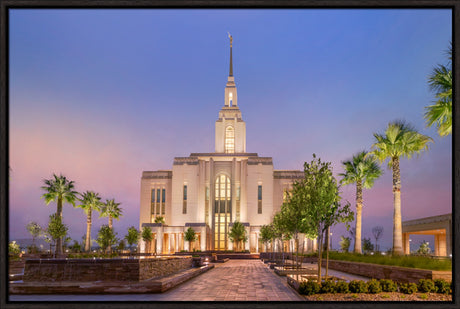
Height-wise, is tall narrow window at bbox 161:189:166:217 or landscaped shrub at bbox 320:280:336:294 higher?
tall narrow window at bbox 161:189:166:217

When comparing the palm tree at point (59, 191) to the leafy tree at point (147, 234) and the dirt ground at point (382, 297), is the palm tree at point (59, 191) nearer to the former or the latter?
the leafy tree at point (147, 234)

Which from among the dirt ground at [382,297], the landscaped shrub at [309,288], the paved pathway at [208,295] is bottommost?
the paved pathway at [208,295]

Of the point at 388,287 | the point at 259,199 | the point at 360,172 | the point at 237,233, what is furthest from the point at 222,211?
the point at 388,287

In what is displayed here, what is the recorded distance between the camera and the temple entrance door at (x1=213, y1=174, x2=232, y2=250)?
84.2 metres

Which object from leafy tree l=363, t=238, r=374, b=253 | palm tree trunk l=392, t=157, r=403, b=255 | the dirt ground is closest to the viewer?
the dirt ground

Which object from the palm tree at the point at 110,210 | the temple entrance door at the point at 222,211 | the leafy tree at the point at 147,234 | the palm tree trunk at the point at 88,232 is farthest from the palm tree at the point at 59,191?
the temple entrance door at the point at 222,211

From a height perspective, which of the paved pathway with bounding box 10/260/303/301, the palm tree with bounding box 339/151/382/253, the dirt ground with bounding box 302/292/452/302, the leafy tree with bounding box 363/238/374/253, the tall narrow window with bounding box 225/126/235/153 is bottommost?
the leafy tree with bounding box 363/238/374/253

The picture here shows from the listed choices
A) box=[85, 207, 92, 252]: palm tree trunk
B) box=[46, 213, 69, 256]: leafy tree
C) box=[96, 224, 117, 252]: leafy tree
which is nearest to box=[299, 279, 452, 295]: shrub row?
box=[46, 213, 69, 256]: leafy tree

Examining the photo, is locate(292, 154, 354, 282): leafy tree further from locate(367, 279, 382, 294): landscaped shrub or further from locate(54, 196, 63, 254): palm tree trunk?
locate(54, 196, 63, 254): palm tree trunk

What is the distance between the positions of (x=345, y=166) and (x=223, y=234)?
170ft

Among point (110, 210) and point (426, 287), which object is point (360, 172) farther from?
point (110, 210)

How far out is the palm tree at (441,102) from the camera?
52.2 ft

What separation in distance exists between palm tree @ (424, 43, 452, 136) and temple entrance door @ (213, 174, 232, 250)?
69451 mm

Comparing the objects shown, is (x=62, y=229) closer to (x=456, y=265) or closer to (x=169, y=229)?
(x=456, y=265)
